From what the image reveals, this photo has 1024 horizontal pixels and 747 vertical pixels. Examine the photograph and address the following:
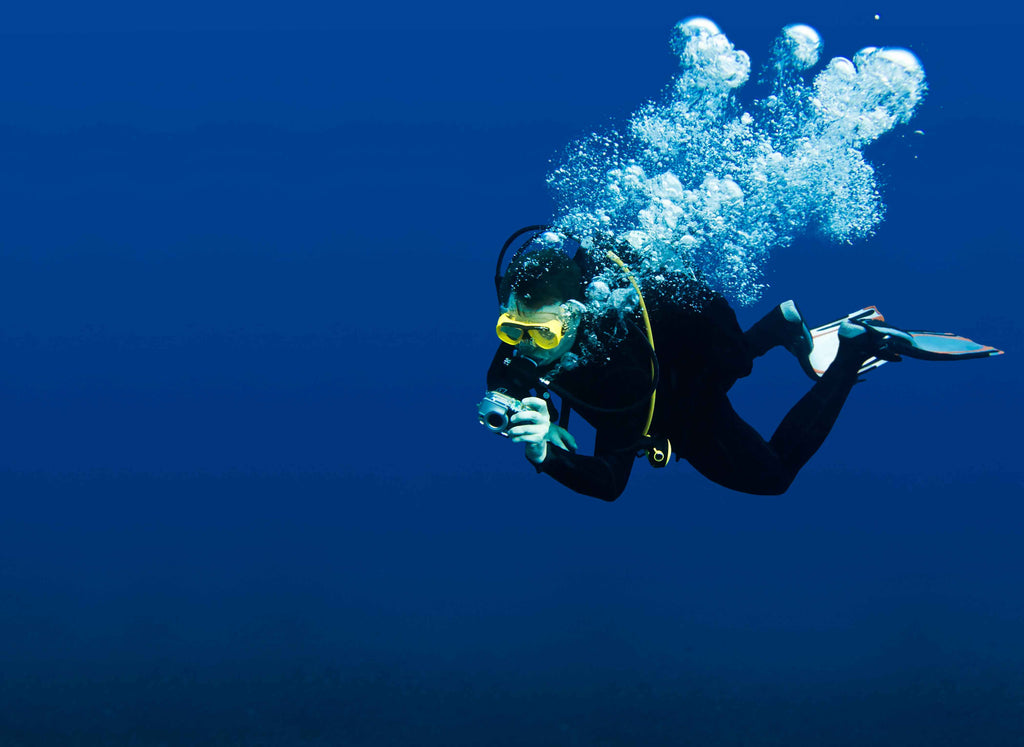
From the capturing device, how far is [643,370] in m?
2.73

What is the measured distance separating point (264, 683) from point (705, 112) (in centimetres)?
1207

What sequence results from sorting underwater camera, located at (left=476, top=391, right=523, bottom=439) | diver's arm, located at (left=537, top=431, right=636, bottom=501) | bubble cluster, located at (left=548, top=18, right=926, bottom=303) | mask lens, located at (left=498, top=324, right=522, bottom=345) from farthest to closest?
bubble cluster, located at (left=548, top=18, right=926, bottom=303)
diver's arm, located at (left=537, top=431, right=636, bottom=501)
mask lens, located at (left=498, top=324, right=522, bottom=345)
underwater camera, located at (left=476, top=391, right=523, bottom=439)

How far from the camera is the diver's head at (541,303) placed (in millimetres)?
2658

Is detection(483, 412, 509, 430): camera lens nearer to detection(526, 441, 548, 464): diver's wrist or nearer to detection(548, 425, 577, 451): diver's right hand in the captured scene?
detection(526, 441, 548, 464): diver's wrist

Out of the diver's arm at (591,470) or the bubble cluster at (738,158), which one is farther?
the bubble cluster at (738,158)

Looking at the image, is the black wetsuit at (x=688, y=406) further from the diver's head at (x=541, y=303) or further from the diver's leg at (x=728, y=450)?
the diver's head at (x=541, y=303)

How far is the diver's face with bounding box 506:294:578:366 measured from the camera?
2672mm

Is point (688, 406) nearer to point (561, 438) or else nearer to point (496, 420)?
point (561, 438)

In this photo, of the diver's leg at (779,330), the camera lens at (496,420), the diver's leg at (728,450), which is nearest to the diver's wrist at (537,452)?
the camera lens at (496,420)

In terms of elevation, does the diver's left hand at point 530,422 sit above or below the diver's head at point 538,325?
below

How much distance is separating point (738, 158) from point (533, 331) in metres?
1.52

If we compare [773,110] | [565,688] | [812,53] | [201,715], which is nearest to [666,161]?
[773,110]

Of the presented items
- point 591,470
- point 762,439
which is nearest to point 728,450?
point 762,439

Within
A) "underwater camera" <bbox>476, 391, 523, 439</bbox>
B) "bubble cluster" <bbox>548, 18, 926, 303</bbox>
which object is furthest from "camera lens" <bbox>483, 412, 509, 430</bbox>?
"bubble cluster" <bbox>548, 18, 926, 303</bbox>
